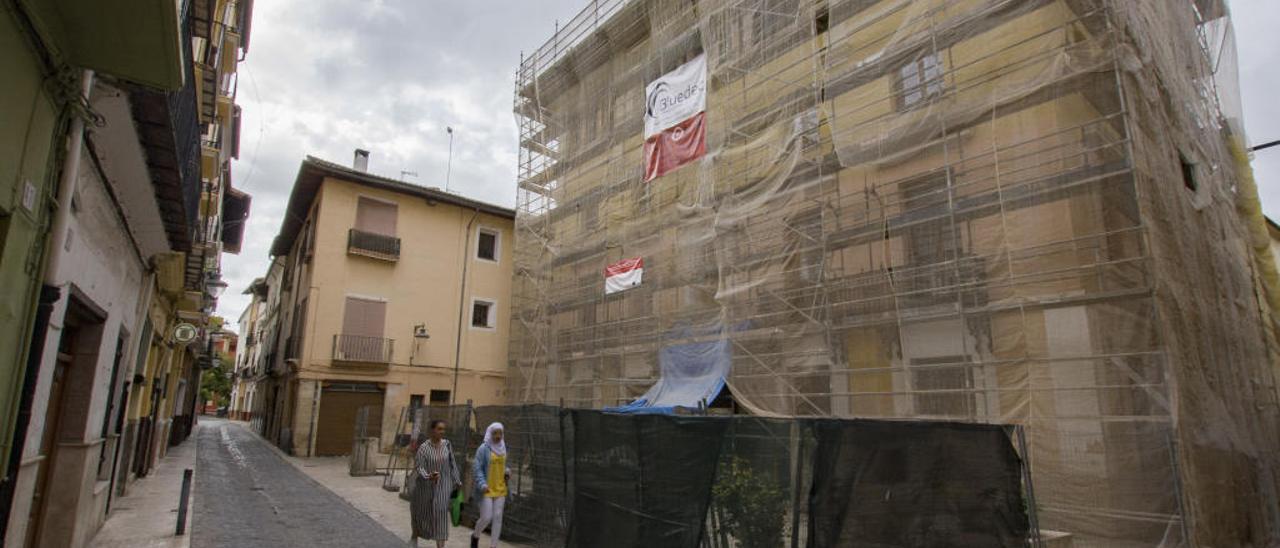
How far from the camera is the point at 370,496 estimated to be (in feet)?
42.3

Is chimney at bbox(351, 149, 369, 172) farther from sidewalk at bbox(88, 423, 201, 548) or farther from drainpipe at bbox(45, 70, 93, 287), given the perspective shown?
drainpipe at bbox(45, 70, 93, 287)

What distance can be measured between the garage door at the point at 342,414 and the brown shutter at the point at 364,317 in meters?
1.73

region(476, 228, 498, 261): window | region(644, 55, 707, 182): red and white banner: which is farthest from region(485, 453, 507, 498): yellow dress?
region(476, 228, 498, 261): window

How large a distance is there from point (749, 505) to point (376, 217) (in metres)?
21.0

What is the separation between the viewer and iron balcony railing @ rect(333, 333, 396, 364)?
21.9m

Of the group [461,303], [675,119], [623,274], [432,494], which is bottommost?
[432,494]

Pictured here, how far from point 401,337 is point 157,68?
20.1m

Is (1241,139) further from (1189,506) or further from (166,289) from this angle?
(166,289)

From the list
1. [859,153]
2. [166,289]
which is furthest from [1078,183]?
[166,289]

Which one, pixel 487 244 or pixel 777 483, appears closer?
pixel 777 483

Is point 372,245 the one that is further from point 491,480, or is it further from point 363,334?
point 491,480

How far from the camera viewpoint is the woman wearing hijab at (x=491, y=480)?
794 cm

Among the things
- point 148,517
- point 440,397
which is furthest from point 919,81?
point 440,397

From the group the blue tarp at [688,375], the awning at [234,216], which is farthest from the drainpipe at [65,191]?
the awning at [234,216]
